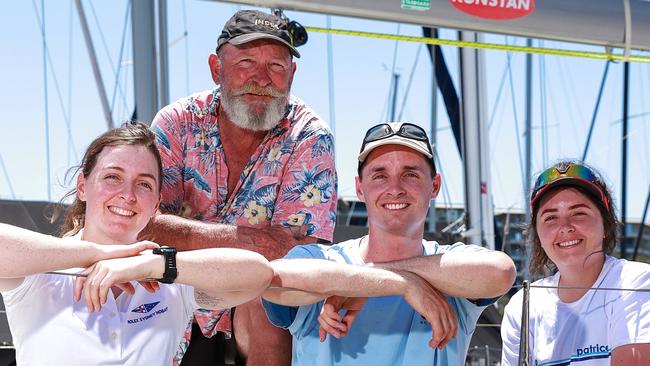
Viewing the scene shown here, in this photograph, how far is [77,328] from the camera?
2.38m

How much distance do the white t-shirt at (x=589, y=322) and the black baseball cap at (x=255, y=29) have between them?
127 centimetres

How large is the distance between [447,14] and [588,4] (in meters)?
0.53

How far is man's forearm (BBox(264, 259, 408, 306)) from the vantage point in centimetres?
245

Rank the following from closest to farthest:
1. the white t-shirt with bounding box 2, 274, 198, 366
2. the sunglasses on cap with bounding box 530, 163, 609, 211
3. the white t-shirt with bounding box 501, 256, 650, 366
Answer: the white t-shirt with bounding box 2, 274, 198, 366, the white t-shirt with bounding box 501, 256, 650, 366, the sunglasses on cap with bounding box 530, 163, 609, 211

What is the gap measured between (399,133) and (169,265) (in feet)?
3.05

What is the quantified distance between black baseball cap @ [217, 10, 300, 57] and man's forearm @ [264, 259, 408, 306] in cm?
111

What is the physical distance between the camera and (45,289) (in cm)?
239

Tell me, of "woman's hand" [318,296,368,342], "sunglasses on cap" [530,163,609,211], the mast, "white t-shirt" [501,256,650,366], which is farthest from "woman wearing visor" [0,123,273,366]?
the mast

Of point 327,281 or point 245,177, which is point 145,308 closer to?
point 327,281

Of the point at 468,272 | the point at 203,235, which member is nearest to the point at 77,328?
the point at 203,235

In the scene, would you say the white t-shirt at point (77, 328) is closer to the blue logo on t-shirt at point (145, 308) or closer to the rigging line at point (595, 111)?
the blue logo on t-shirt at point (145, 308)

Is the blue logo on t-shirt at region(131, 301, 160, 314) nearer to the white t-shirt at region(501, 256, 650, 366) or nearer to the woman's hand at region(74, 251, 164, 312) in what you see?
the woman's hand at region(74, 251, 164, 312)

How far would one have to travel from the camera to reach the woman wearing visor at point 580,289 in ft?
9.05

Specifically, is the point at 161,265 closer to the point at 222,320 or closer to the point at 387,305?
the point at 387,305
